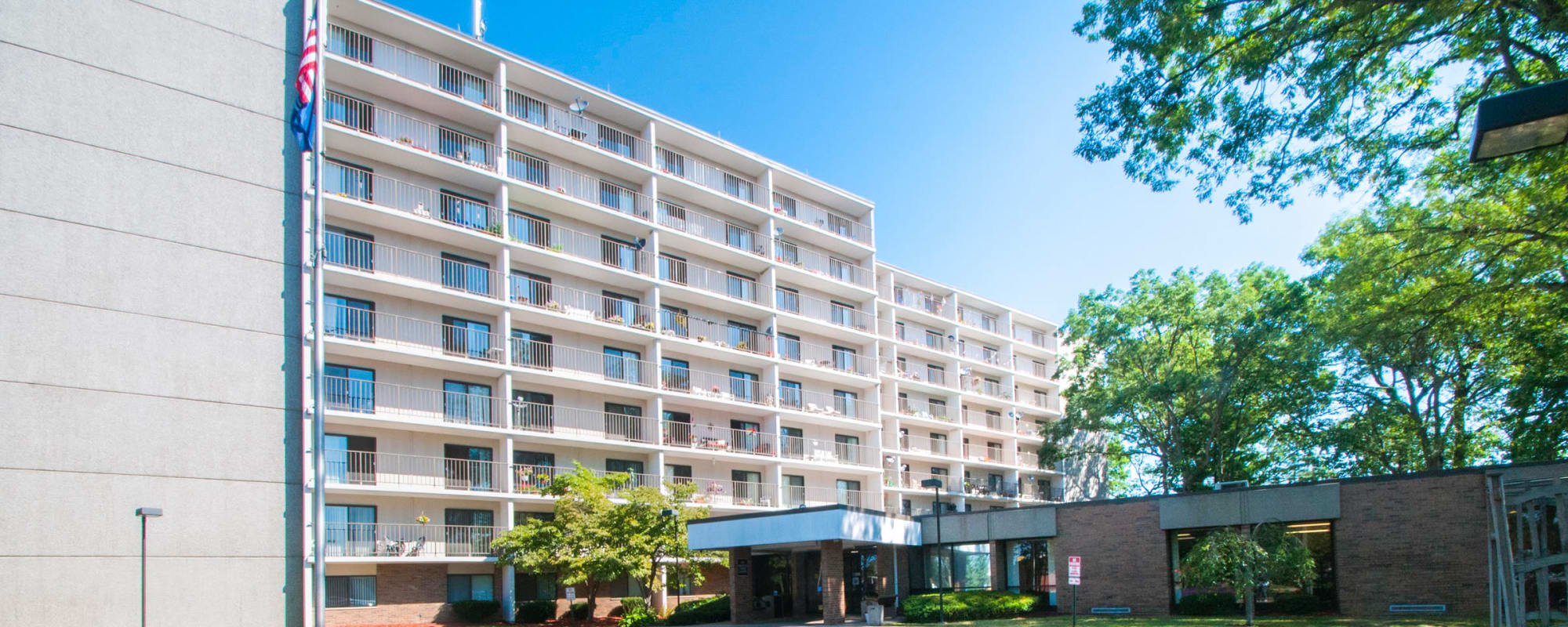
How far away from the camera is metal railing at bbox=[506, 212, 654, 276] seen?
132ft

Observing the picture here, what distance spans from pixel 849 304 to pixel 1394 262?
32360 millimetres

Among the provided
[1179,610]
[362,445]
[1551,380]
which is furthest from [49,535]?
[1551,380]

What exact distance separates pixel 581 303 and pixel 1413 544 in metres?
29.0

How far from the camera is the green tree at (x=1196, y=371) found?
1892 inches

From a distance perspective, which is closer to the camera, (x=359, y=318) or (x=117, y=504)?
(x=117, y=504)

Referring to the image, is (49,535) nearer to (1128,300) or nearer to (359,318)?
(359,318)

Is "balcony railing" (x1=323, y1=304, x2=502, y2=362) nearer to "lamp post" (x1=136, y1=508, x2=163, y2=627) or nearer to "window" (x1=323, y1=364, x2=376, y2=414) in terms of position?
"window" (x1=323, y1=364, x2=376, y2=414)

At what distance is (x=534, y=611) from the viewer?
118 ft

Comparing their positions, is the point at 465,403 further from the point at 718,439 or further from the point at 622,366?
the point at 718,439

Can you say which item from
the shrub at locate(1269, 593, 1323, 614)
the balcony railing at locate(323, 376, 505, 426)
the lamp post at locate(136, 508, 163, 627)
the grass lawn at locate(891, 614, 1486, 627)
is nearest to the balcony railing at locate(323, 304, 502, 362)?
the balcony railing at locate(323, 376, 505, 426)

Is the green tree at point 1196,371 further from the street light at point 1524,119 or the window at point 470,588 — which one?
the street light at point 1524,119

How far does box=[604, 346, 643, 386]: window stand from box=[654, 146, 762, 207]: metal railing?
8.20m

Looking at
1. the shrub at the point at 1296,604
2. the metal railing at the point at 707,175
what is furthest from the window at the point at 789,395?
the shrub at the point at 1296,604

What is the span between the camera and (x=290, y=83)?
75.5ft
